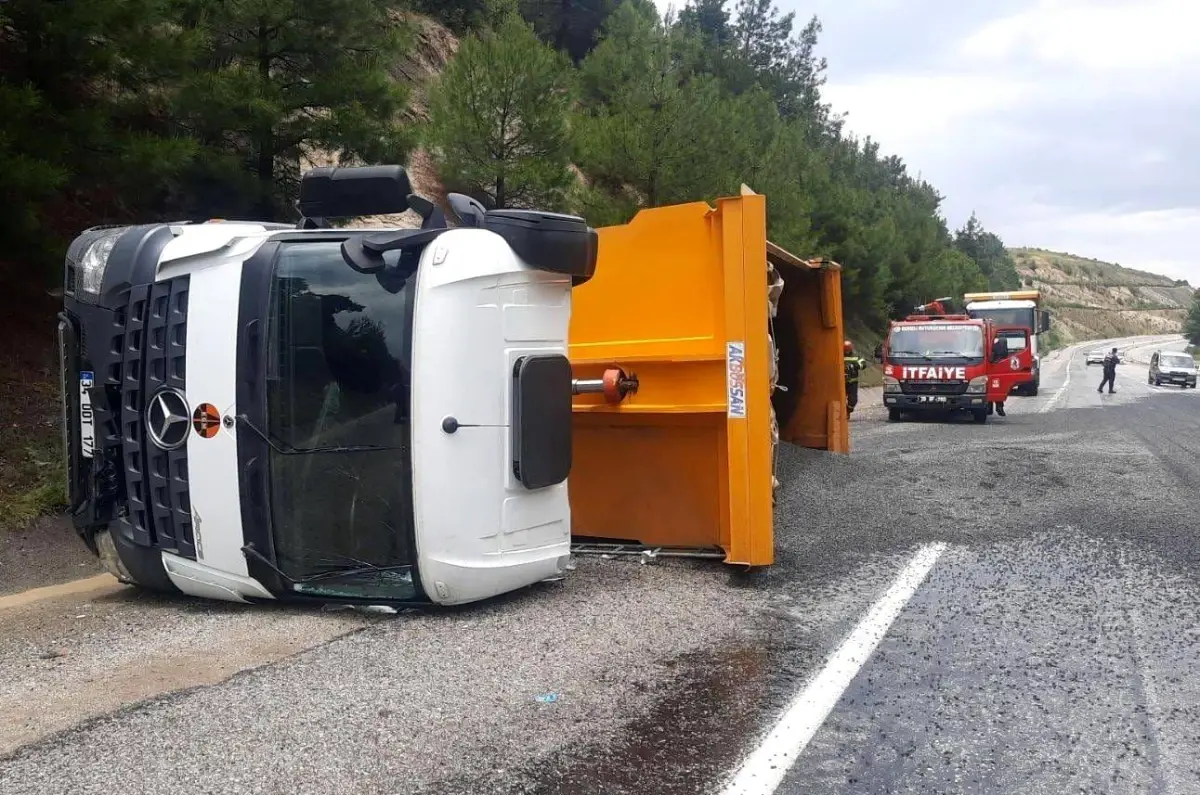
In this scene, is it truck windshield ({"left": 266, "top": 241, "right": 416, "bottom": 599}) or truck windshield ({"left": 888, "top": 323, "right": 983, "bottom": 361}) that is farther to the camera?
truck windshield ({"left": 888, "top": 323, "right": 983, "bottom": 361})

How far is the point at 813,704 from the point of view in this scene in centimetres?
359

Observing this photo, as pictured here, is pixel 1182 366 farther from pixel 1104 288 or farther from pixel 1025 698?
pixel 1104 288

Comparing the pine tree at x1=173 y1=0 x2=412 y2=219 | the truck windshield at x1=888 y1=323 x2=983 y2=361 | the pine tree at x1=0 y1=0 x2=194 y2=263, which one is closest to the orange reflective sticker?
the pine tree at x1=0 y1=0 x2=194 y2=263

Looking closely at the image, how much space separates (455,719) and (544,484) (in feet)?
4.70

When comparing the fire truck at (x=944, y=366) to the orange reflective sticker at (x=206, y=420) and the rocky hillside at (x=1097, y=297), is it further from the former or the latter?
the rocky hillside at (x=1097, y=297)

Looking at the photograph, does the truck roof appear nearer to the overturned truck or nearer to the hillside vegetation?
the hillside vegetation

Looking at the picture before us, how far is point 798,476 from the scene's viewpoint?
8.50 meters

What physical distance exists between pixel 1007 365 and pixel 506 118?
38.5ft

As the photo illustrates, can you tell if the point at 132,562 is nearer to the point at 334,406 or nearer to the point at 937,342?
the point at 334,406

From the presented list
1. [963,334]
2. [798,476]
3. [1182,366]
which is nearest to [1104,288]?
[1182,366]

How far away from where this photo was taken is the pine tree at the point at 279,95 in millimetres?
8977

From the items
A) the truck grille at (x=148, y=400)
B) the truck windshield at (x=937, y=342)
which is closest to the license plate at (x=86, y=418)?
the truck grille at (x=148, y=400)

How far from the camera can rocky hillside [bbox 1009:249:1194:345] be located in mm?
141875

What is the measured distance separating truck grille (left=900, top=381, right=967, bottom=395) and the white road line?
1383 cm
